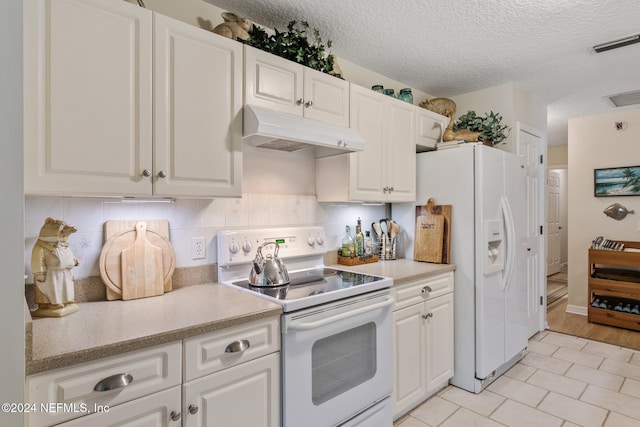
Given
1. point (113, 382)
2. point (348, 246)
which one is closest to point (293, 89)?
point (348, 246)

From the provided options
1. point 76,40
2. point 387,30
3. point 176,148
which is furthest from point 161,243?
point 387,30

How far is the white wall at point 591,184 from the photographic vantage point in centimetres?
390

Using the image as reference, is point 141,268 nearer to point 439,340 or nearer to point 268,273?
point 268,273

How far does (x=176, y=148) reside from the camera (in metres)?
1.49

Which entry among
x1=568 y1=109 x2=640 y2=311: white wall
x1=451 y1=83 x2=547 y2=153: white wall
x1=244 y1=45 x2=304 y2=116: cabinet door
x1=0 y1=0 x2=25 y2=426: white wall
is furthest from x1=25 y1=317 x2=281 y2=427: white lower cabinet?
x1=568 y1=109 x2=640 y2=311: white wall

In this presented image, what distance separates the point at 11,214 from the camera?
822 millimetres

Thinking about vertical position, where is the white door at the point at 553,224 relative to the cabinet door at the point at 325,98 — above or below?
below

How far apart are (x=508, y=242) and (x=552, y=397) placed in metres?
1.11

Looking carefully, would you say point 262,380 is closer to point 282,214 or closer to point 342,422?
point 342,422

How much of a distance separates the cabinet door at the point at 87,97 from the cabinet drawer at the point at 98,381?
0.62 metres

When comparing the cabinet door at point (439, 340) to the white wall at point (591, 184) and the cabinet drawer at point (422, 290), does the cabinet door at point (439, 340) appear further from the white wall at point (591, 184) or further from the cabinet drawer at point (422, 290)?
the white wall at point (591, 184)

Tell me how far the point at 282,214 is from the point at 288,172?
11.3 inches

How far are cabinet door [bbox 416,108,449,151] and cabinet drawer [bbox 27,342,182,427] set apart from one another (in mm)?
2307

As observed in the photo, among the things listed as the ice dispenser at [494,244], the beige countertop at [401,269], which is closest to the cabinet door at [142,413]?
the beige countertop at [401,269]
